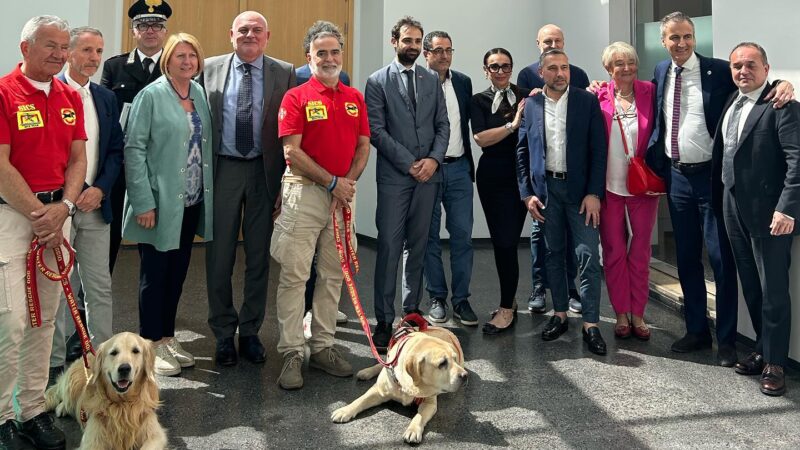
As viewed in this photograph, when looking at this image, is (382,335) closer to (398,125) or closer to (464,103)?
(398,125)

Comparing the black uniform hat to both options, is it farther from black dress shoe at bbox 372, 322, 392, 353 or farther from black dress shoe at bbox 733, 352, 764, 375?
black dress shoe at bbox 733, 352, 764, 375

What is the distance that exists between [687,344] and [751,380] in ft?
1.58

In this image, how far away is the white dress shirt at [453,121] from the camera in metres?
4.26

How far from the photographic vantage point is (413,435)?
260cm

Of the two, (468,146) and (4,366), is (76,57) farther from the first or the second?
(468,146)

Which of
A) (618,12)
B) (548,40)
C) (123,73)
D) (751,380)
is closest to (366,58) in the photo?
Result: (618,12)

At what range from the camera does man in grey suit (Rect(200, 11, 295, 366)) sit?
11.1ft

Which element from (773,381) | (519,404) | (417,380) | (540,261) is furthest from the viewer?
(540,261)

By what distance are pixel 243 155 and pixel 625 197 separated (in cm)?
213

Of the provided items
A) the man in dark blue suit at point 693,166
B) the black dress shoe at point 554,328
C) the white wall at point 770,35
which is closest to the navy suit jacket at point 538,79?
the man in dark blue suit at point 693,166

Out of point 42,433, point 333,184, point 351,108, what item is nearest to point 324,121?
point 351,108

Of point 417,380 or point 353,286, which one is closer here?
point 417,380

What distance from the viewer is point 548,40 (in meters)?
4.43

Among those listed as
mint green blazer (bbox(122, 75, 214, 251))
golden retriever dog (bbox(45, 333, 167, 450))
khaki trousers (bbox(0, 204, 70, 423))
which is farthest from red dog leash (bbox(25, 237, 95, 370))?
mint green blazer (bbox(122, 75, 214, 251))
